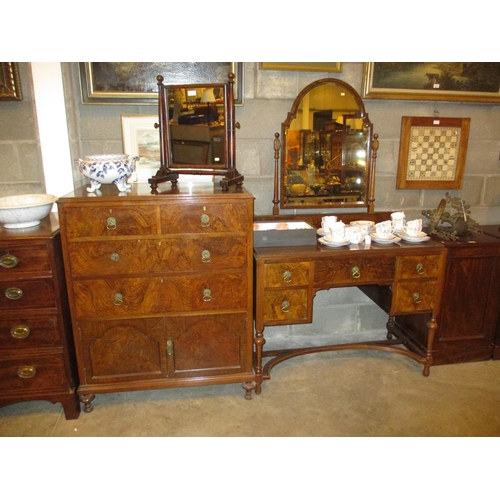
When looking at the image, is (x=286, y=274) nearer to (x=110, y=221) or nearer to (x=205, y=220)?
(x=205, y=220)

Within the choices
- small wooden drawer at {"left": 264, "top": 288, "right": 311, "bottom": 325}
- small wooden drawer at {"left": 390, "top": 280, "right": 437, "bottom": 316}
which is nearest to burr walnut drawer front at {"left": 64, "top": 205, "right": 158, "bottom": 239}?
small wooden drawer at {"left": 264, "top": 288, "right": 311, "bottom": 325}

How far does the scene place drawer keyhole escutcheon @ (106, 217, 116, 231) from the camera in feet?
6.16

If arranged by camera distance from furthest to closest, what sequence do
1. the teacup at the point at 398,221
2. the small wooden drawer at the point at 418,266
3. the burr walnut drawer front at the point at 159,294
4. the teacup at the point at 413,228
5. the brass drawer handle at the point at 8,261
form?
the teacup at the point at 398,221
the teacup at the point at 413,228
the small wooden drawer at the point at 418,266
the burr walnut drawer front at the point at 159,294
the brass drawer handle at the point at 8,261

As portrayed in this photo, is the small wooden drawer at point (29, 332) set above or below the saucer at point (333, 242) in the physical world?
below

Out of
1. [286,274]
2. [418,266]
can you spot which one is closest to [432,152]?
[418,266]

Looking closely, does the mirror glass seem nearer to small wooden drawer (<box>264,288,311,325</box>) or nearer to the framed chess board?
the framed chess board

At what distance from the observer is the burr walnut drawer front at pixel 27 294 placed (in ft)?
6.19

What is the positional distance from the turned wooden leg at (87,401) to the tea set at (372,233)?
1530 mm

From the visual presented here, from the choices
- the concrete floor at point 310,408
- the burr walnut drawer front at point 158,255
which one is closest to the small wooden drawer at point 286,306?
the burr walnut drawer front at point 158,255

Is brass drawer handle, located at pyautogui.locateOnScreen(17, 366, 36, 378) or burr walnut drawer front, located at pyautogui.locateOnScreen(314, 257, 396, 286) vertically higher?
burr walnut drawer front, located at pyautogui.locateOnScreen(314, 257, 396, 286)

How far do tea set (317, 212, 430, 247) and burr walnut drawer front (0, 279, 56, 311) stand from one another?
145 centimetres

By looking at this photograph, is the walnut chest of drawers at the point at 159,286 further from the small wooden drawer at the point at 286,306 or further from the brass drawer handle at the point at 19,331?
the brass drawer handle at the point at 19,331

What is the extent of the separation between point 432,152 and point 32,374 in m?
2.79
